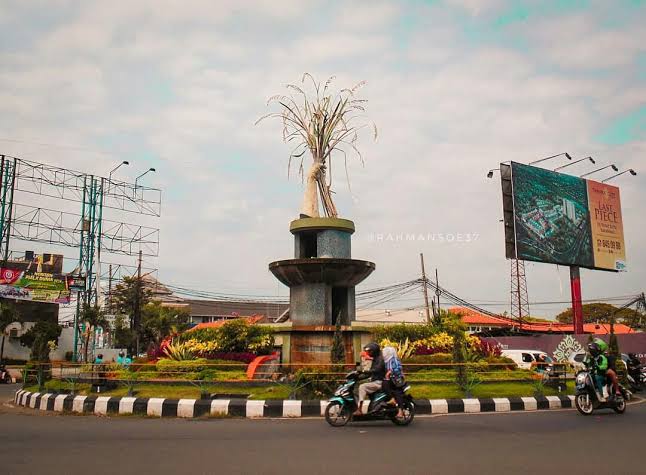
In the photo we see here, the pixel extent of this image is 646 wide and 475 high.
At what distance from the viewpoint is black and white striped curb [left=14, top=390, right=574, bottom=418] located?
1223 cm

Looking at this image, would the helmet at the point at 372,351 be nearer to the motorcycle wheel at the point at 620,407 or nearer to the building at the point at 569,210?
the motorcycle wheel at the point at 620,407

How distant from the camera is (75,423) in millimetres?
11250

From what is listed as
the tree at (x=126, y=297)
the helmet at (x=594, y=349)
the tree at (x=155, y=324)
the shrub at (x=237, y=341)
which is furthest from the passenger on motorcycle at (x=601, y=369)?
the tree at (x=126, y=297)

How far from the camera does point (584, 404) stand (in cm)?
1216

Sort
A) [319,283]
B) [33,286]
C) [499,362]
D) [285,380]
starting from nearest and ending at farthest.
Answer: [285,380] → [499,362] → [319,283] → [33,286]

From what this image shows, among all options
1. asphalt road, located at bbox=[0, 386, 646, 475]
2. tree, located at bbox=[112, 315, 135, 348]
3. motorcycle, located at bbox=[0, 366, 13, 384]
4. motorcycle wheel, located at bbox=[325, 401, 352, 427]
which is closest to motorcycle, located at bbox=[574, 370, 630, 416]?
asphalt road, located at bbox=[0, 386, 646, 475]

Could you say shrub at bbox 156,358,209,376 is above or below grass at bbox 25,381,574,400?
above

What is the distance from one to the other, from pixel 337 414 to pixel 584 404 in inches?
215

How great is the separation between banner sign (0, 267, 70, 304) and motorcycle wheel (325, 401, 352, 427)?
39981 millimetres

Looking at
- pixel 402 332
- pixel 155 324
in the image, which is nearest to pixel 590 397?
pixel 402 332

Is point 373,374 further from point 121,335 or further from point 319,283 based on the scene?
point 121,335

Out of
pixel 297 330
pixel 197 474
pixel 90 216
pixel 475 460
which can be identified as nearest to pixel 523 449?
pixel 475 460

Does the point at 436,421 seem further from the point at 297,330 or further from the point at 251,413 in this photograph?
the point at 297,330

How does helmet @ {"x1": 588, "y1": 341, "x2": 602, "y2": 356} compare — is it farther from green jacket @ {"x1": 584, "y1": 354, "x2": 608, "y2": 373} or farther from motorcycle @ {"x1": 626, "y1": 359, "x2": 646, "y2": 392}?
motorcycle @ {"x1": 626, "y1": 359, "x2": 646, "y2": 392}
